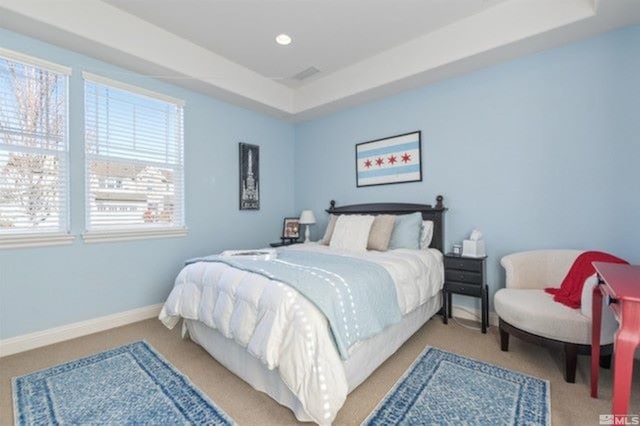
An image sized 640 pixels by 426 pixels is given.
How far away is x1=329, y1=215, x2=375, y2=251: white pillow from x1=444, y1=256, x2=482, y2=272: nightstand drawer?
82 cm

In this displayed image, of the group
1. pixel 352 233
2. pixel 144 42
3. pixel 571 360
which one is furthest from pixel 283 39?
pixel 571 360

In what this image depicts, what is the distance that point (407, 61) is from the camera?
311cm

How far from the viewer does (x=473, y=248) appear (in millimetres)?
2783

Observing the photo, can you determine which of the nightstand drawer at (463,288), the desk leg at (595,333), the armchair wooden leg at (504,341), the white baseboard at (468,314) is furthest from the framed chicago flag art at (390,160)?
the desk leg at (595,333)

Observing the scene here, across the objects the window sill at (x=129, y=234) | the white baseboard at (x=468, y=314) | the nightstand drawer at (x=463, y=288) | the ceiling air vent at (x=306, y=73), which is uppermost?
the ceiling air vent at (x=306, y=73)

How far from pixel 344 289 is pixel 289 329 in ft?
1.32

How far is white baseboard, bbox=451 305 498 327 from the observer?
9.44 ft

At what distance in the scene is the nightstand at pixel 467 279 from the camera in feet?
8.81

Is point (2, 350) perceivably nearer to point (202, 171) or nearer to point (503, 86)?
point (202, 171)

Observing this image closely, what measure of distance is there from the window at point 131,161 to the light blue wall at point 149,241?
0.29 feet

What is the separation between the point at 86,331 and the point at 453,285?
11.5 feet

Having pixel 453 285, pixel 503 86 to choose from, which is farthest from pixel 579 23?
pixel 453 285

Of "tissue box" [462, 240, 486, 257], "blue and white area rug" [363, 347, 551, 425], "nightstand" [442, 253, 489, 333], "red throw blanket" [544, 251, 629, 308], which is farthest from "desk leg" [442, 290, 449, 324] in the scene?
"red throw blanket" [544, 251, 629, 308]

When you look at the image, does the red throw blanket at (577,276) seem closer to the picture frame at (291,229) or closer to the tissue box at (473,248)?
the tissue box at (473,248)
